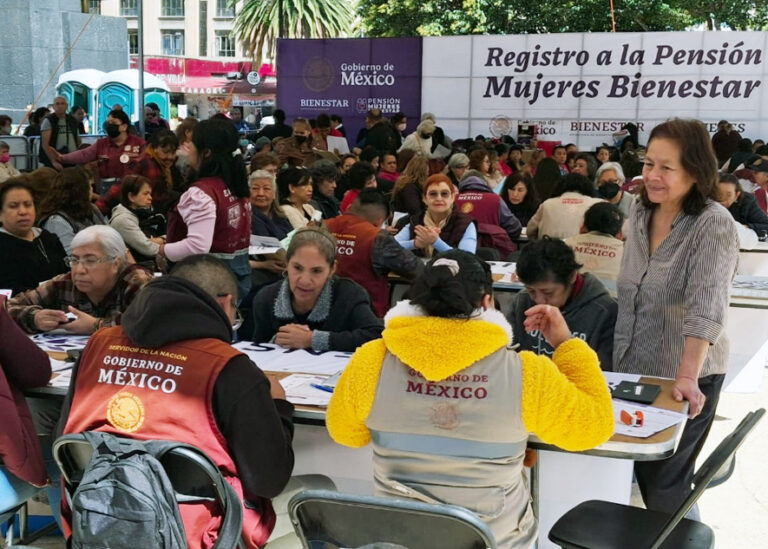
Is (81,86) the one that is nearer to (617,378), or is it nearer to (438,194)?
(438,194)

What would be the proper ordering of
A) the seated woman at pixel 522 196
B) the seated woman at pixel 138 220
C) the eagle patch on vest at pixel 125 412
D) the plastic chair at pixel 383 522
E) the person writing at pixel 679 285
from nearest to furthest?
the plastic chair at pixel 383 522 < the eagle patch on vest at pixel 125 412 < the person writing at pixel 679 285 < the seated woman at pixel 138 220 < the seated woman at pixel 522 196

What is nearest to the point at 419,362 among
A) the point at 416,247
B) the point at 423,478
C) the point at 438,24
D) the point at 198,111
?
the point at 423,478

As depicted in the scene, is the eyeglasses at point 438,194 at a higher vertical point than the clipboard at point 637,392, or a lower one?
higher

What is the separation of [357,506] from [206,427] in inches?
20.7

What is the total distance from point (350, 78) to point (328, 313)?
13217 millimetres

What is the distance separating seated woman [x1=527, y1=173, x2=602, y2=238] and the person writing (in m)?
3.53

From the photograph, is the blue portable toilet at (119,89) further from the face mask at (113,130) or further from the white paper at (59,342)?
the white paper at (59,342)

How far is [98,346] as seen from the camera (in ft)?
8.36

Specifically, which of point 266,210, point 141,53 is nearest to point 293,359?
point 266,210

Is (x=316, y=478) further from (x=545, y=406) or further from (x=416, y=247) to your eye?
(x=416, y=247)

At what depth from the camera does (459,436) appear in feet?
7.52

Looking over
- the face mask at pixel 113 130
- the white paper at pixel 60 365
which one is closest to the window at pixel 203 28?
the face mask at pixel 113 130

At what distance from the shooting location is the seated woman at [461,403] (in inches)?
89.8

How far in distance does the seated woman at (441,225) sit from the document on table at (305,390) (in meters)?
3.05
